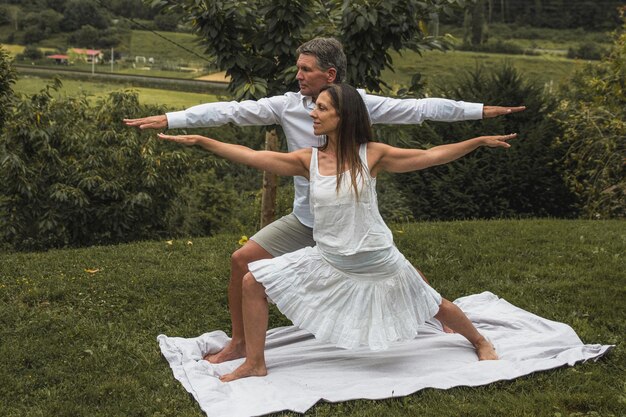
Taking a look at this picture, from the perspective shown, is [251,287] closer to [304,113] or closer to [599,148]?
[304,113]

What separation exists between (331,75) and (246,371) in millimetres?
1749

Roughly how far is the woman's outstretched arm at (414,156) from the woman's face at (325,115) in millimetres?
267

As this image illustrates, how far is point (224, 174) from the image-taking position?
1719 cm

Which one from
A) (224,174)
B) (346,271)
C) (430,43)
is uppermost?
(430,43)

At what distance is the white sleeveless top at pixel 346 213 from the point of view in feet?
15.0

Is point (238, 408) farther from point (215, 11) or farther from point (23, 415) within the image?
point (215, 11)

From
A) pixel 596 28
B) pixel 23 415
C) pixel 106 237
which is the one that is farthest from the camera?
pixel 596 28

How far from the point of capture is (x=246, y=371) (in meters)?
4.74

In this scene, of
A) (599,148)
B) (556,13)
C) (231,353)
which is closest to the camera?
(231,353)

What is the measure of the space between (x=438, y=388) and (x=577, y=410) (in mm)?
720

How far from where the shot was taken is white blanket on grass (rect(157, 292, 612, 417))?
14.7 feet

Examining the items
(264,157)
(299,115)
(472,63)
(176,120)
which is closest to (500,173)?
(299,115)

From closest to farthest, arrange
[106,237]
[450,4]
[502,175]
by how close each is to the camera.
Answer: [450,4] → [106,237] → [502,175]

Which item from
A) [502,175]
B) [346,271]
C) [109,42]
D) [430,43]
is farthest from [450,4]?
[109,42]
